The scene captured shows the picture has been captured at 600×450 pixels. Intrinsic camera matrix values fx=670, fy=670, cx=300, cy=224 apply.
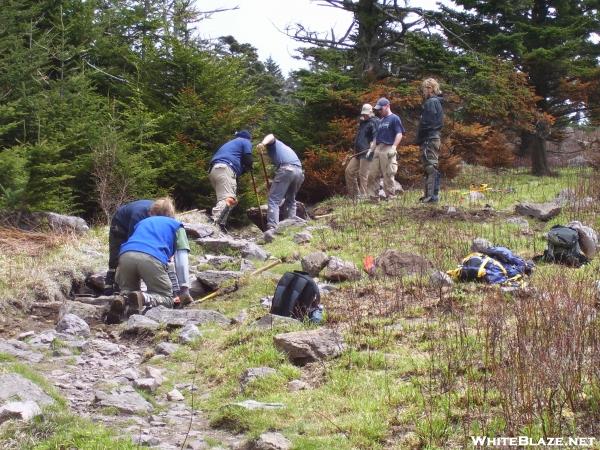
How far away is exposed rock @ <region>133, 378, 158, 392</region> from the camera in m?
5.42

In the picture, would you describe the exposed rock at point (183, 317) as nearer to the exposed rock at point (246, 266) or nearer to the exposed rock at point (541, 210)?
the exposed rock at point (246, 266)

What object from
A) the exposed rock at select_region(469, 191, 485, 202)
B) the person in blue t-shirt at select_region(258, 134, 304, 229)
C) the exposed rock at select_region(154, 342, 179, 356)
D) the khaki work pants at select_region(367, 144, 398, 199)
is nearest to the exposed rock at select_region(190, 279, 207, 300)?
the exposed rock at select_region(154, 342, 179, 356)

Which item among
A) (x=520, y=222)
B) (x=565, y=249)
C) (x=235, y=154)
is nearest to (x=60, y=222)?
(x=235, y=154)

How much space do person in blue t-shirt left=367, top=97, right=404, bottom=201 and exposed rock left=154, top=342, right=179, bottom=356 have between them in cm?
873

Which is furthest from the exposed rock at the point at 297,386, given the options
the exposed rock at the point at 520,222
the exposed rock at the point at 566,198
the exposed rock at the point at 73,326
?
the exposed rock at the point at 566,198

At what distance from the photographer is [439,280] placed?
7.69 metres

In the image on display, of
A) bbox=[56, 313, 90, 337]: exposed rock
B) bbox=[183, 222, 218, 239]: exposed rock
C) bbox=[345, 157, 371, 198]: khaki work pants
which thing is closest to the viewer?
bbox=[56, 313, 90, 337]: exposed rock

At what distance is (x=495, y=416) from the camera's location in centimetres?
402

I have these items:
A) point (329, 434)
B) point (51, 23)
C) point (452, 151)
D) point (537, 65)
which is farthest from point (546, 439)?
point (537, 65)

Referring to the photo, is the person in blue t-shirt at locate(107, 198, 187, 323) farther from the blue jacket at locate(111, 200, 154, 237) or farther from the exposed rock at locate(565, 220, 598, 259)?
the exposed rock at locate(565, 220, 598, 259)

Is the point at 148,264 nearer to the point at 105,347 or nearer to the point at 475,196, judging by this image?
the point at 105,347

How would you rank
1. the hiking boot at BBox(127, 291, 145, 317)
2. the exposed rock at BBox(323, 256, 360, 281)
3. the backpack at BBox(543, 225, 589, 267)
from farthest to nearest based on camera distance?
the exposed rock at BBox(323, 256, 360, 281) < the backpack at BBox(543, 225, 589, 267) < the hiking boot at BBox(127, 291, 145, 317)

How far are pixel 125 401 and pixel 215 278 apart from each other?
4.44 meters

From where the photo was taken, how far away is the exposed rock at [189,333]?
22.4 feet
